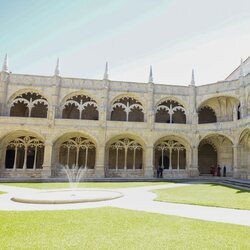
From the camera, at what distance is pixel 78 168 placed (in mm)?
27203

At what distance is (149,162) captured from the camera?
25781mm

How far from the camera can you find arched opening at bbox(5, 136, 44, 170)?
25.1 metres

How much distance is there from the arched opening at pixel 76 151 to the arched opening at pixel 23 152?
7.50 feet

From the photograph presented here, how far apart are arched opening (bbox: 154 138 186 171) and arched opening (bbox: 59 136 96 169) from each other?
23.8ft

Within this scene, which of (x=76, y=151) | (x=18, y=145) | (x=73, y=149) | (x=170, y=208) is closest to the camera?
(x=170, y=208)

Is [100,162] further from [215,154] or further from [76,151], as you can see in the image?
[215,154]

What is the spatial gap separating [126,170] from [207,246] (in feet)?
70.5

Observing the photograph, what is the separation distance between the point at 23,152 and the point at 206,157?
20.9 meters

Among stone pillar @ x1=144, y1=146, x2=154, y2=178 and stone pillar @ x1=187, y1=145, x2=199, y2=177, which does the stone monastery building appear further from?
stone pillar @ x1=187, y1=145, x2=199, y2=177

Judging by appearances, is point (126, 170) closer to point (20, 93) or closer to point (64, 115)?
point (64, 115)

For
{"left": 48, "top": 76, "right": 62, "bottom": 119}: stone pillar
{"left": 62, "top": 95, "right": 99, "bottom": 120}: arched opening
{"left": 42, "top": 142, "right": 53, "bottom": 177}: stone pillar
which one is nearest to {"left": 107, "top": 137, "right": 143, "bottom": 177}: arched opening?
{"left": 62, "top": 95, "right": 99, "bottom": 120}: arched opening

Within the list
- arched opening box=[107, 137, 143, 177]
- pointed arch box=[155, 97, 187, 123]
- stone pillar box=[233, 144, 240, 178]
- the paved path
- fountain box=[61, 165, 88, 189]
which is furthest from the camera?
pointed arch box=[155, 97, 187, 123]

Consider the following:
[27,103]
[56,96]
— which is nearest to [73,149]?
[56,96]

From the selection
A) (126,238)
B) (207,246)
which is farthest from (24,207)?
(207,246)
